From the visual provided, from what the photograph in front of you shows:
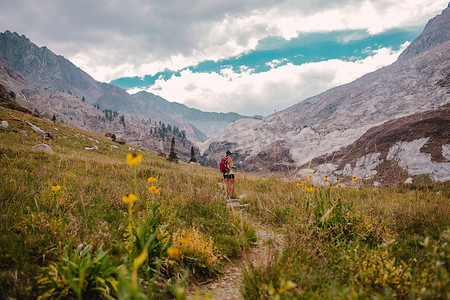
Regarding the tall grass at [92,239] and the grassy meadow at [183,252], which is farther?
the tall grass at [92,239]

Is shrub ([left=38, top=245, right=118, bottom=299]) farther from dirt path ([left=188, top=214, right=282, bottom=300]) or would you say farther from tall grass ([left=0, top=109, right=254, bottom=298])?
dirt path ([left=188, top=214, right=282, bottom=300])

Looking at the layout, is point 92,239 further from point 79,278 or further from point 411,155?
point 411,155

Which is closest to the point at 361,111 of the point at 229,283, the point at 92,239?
the point at 229,283

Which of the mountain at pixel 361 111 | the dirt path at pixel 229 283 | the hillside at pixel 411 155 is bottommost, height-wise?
the dirt path at pixel 229 283

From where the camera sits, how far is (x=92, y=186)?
6473 millimetres

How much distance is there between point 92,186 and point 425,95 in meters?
173

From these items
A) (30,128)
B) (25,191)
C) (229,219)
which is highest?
(30,128)

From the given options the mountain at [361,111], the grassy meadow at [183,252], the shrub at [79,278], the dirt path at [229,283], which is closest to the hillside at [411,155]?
the mountain at [361,111]

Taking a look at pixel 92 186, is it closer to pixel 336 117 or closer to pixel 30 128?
pixel 30 128

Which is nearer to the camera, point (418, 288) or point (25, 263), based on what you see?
point (418, 288)

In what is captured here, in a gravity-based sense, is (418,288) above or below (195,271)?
above

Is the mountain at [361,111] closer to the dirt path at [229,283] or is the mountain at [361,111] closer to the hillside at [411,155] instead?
the hillside at [411,155]

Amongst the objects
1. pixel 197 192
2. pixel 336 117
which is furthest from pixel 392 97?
pixel 197 192

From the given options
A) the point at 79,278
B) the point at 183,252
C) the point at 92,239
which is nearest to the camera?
the point at 79,278
